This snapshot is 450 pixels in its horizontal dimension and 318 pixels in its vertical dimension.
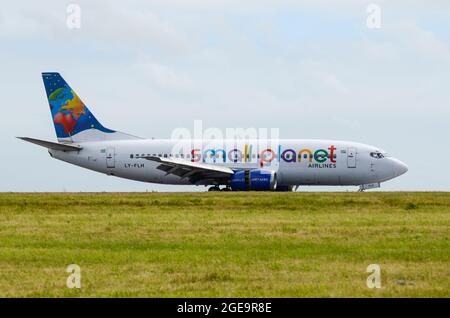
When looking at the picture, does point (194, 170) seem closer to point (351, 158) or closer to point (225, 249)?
point (351, 158)

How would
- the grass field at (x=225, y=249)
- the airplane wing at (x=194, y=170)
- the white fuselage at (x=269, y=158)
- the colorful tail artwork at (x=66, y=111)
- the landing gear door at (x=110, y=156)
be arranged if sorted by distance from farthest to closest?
the colorful tail artwork at (x=66, y=111), the landing gear door at (x=110, y=156), the white fuselage at (x=269, y=158), the airplane wing at (x=194, y=170), the grass field at (x=225, y=249)

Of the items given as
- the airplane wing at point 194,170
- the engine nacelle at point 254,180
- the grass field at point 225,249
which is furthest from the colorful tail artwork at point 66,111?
the grass field at point 225,249

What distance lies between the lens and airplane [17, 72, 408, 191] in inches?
2386

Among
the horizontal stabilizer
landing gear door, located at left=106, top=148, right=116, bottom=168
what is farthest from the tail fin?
landing gear door, located at left=106, top=148, right=116, bottom=168

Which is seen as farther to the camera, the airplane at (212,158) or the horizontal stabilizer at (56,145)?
the horizontal stabilizer at (56,145)

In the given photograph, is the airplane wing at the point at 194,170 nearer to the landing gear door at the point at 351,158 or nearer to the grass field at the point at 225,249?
the landing gear door at the point at 351,158

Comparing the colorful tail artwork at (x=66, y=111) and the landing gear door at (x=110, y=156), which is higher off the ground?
the colorful tail artwork at (x=66, y=111)

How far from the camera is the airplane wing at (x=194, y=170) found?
6034 cm

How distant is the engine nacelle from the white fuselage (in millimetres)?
1966

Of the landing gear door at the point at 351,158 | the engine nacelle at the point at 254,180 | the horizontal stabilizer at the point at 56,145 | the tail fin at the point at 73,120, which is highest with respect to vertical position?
the tail fin at the point at 73,120

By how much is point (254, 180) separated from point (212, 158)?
16.4 ft

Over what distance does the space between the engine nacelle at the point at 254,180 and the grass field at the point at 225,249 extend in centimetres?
1650
